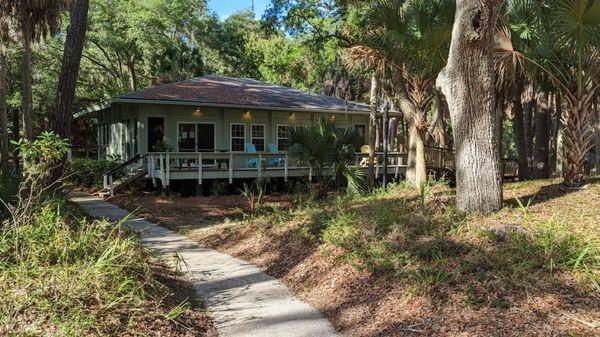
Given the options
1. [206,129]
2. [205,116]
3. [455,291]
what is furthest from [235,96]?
A: [455,291]

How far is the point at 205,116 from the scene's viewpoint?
1909cm

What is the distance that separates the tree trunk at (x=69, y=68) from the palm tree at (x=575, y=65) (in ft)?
29.4

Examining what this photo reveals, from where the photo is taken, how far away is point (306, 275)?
620cm

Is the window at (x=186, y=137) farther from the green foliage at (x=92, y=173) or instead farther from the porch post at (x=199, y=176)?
the porch post at (x=199, y=176)

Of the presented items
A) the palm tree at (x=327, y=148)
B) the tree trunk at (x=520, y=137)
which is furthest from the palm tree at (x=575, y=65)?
the tree trunk at (x=520, y=137)

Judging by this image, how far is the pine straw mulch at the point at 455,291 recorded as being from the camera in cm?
382

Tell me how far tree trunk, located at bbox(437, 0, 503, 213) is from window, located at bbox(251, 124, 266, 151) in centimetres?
1446

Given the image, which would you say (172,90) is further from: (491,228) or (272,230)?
(491,228)

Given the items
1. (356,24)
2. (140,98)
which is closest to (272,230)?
(356,24)

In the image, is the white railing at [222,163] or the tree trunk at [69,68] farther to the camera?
the white railing at [222,163]

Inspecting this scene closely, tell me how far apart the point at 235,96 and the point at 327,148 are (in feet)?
30.2

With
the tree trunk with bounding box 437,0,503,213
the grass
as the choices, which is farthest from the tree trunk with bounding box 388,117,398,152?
the grass

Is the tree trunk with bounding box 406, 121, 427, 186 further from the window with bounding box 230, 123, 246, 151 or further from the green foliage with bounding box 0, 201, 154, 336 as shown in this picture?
the window with bounding box 230, 123, 246, 151

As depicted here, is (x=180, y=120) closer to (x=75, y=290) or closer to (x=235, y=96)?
(x=235, y=96)
